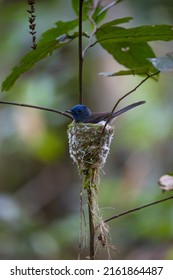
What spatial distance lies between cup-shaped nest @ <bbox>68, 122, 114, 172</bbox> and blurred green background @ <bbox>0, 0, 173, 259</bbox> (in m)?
2.05

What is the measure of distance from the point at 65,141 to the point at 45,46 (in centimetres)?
471

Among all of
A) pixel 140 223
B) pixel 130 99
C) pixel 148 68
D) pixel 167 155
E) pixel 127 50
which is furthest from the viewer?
pixel 167 155

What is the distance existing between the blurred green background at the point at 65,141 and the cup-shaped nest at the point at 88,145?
2.05 metres

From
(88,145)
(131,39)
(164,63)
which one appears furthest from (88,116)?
(164,63)

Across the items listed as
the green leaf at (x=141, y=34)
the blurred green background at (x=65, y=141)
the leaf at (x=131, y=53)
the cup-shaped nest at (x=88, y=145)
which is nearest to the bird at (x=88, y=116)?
the cup-shaped nest at (x=88, y=145)

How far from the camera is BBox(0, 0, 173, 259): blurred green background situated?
18.3 ft

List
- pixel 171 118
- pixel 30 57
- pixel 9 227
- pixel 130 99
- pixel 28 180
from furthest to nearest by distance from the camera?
pixel 28 180
pixel 130 99
pixel 171 118
pixel 9 227
pixel 30 57

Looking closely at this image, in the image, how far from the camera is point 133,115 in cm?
662

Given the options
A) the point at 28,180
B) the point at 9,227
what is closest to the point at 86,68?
the point at 28,180

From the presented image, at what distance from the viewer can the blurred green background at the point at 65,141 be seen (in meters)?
5.58

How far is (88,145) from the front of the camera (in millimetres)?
2664

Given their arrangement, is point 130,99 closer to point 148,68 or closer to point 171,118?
point 171,118

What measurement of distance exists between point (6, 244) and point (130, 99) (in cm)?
256

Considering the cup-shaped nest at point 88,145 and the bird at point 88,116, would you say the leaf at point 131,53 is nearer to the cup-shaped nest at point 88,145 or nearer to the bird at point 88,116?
the cup-shaped nest at point 88,145
